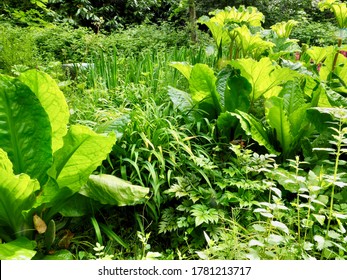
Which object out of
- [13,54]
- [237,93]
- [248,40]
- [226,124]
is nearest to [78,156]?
[226,124]

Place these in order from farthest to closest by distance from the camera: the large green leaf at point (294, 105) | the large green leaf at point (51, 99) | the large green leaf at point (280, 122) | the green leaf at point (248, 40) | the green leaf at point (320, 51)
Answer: the green leaf at point (320, 51), the green leaf at point (248, 40), the large green leaf at point (294, 105), the large green leaf at point (280, 122), the large green leaf at point (51, 99)

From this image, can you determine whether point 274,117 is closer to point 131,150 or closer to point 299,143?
point 299,143

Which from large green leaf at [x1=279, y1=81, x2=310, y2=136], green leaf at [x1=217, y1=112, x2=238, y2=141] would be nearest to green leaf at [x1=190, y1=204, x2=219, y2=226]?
green leaf at [x1=217, y1=112, x2=238, y2=141]

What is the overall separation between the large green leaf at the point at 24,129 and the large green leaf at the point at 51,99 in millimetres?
92

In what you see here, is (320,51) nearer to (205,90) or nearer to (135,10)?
(205,90)

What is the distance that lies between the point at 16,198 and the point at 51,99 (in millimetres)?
456

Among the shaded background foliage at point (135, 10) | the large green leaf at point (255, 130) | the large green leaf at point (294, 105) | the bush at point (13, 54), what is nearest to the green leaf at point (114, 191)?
the large green leaf at point (255, 130)

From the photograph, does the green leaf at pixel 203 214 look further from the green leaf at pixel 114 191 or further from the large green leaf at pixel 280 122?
the large green leaf at pixel 280 122

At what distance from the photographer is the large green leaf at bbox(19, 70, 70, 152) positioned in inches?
62.0

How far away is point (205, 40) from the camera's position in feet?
22.3

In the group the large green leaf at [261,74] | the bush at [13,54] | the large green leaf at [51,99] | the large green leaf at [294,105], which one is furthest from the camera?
the bush at [13,54]

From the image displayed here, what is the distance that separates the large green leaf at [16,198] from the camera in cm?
139

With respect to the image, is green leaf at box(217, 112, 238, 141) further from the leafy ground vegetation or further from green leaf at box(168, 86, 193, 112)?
green leaf at box(168, 86, 193, 112)
